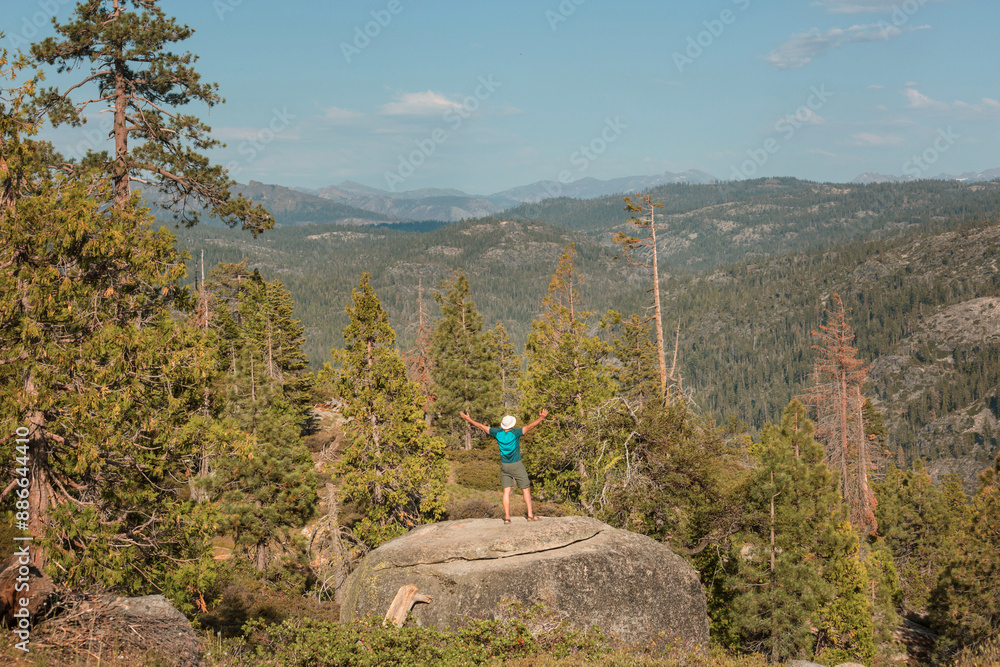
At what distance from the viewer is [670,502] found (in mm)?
17656

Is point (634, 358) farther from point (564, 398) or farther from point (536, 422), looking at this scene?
point (536, 422)


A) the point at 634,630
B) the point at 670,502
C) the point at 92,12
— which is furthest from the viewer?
the point at 670,502

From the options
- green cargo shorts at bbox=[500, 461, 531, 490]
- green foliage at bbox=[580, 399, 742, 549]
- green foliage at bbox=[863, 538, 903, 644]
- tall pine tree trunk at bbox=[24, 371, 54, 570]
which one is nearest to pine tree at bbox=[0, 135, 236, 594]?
tall pine tree trunk at bbox=[24, 371, 54, 570]

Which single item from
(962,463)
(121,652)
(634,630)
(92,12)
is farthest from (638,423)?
(962,463)

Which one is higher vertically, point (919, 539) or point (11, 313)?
point (11, 313)

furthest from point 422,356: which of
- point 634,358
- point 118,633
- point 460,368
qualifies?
point 118,633

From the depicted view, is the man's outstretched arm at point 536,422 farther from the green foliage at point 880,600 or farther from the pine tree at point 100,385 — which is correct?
the green foliage at point 880,600

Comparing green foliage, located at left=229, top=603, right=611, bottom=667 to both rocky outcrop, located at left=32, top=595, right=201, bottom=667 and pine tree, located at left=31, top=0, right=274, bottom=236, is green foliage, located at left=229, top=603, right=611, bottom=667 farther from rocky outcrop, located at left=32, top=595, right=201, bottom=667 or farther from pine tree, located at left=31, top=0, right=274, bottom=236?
pine tree, located at left=31, top=0, right=274, bottom=236

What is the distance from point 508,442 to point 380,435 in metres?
11.7

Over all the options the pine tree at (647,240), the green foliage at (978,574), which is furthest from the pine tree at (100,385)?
the green foliage at (978,574)

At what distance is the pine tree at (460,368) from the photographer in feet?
159

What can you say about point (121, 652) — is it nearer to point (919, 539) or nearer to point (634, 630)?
point (634, 630)

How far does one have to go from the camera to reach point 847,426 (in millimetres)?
45281

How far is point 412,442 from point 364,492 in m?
2.43
